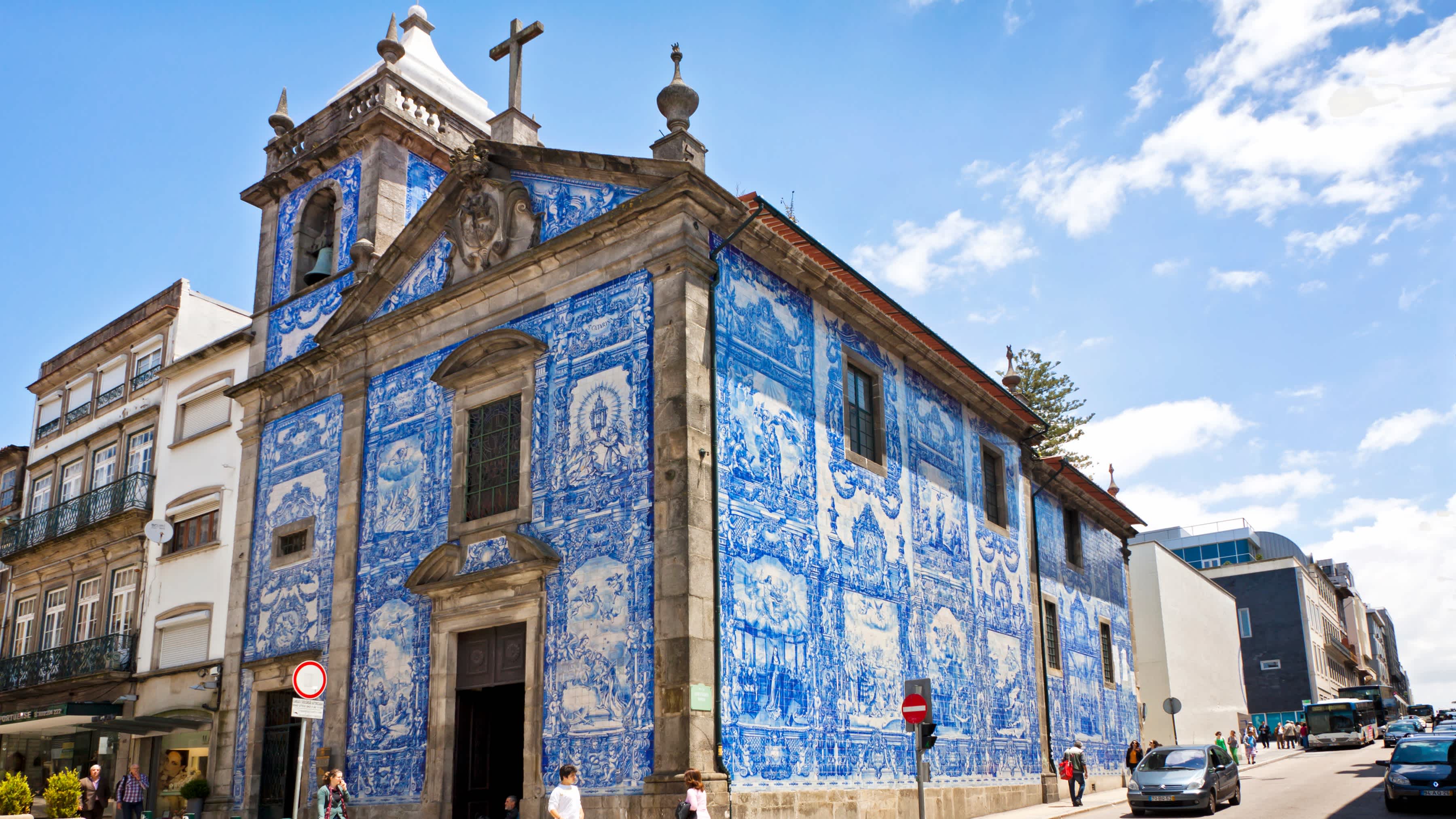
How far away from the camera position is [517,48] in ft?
60.6

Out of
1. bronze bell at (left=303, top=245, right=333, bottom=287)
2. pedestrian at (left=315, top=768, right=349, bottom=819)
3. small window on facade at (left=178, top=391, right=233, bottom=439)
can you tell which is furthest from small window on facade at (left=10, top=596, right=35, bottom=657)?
pedestrian at (left=315, top=768, right=349, bottom=819)

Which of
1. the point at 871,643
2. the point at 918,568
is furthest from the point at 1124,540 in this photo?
the point at 871,643

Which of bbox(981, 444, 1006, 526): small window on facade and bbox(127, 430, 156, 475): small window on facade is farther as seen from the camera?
bbox(127, 430, 156, 475): small window on facade

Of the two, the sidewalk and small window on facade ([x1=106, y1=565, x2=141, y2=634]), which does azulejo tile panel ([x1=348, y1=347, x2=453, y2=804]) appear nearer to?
small window on facade ([x1=106, y1=565, x2=141, y2=634])

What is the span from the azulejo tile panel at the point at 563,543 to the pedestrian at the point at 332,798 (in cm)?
97

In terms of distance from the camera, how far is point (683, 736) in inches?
492

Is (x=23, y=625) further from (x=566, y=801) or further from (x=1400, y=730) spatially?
(x=1400, y=730)

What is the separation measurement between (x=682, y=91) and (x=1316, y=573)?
7019cm

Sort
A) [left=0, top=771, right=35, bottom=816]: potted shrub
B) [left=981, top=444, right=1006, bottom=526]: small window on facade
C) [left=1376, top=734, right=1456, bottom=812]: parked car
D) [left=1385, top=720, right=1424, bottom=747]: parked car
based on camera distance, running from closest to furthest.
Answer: [left=1376, top=734, right=1456, bottom=812]: parked car < [left=0, top=771, right=35, bottom=816]: potted shrub < [left=981, top=444, right=1006, bottom=526]: small window on facade < [left=1385, top=720, right=1424, bottom=747]: parked car

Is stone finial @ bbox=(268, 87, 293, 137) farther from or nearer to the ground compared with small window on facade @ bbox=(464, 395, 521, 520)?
farther from the ground

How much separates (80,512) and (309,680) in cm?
1778

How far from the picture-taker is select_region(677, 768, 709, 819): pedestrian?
38.3 ft

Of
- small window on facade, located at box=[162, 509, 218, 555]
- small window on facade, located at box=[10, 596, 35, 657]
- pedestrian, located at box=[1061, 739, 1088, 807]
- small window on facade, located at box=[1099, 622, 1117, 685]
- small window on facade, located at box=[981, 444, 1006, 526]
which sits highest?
small window on facade, located at box=[981, 444, 1006, 526]

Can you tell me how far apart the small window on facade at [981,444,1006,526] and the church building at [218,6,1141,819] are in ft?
1.68
